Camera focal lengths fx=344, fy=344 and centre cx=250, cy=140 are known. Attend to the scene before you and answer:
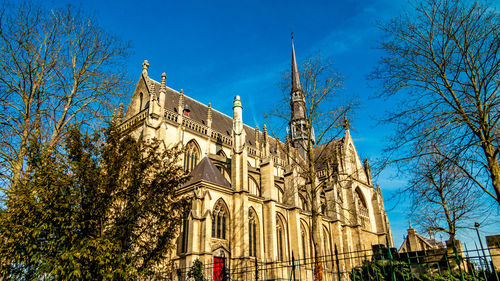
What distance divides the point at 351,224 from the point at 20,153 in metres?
27.1

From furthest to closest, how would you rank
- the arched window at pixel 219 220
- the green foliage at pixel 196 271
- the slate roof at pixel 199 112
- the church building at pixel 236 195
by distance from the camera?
the slate roof at pixel 199 112
the arched window at pixel 219 220
the church building at pixel 236 195
the green foliage at pixel 196 271

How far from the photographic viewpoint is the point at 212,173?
20453 mm

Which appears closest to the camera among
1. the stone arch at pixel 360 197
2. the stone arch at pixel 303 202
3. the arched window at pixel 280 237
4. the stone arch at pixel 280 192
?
the arched window at pixel 280 237

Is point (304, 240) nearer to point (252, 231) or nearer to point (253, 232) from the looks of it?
point (253, 232)

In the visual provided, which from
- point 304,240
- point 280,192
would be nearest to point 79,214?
point 304,240

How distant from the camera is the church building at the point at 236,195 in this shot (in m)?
17.7

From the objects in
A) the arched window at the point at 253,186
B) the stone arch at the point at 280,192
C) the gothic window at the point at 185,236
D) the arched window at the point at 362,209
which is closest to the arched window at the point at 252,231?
the arched window at the point at 253,186

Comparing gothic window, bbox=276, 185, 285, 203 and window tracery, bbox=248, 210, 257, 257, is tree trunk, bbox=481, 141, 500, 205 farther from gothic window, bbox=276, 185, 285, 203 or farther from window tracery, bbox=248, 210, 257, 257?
gothic window, bbox=276, 185, 285, 203

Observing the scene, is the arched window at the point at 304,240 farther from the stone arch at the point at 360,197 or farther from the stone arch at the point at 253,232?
the stone arch at the point at 360,197

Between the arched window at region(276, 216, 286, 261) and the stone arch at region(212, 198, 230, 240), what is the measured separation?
491 centimetres

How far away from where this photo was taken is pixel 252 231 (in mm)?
20781

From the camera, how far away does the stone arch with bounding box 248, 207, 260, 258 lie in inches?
806

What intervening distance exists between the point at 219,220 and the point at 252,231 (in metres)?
2.69

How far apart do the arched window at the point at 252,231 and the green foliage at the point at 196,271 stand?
5.43 m
